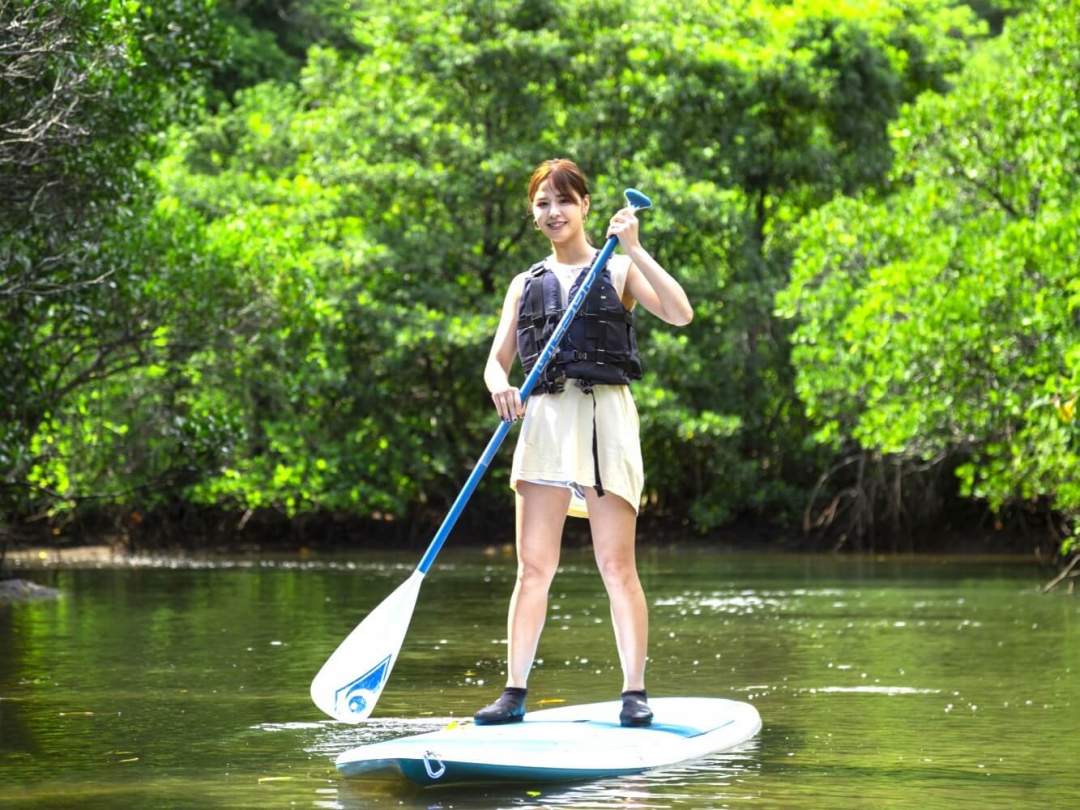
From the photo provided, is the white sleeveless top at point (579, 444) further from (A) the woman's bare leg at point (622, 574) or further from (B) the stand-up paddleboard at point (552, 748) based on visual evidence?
(B) the stand-up paddleboard at point (552, 748)

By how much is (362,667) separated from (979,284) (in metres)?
12.8

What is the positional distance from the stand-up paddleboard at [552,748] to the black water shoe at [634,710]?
4 cm

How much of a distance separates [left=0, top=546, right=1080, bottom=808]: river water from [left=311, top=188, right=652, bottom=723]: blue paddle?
0.22 metres

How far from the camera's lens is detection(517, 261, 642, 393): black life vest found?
265 inches

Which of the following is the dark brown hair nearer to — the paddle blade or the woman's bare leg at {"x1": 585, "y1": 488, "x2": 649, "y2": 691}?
the paddle blade

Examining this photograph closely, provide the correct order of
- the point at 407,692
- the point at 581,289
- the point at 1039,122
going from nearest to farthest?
the point at 581,289
the point at 407,692
the point at 1039,122

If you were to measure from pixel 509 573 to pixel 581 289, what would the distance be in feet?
45.8

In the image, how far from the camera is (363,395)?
28.2 metres

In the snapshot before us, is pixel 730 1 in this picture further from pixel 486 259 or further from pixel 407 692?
pixel 407 692

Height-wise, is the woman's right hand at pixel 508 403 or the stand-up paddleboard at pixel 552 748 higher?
the woman's right hand at pixel 508 403

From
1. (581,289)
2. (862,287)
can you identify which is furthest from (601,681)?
(862,287)

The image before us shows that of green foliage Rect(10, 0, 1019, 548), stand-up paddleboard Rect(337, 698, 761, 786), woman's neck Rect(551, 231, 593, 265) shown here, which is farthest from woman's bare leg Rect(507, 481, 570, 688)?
green foliage Rect(10, 0, 1019, 548)

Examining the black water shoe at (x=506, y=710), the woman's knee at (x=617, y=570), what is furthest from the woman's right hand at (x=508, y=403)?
the black water shoe at (x=506, y=710)

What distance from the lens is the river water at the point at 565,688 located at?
597 centimetres
